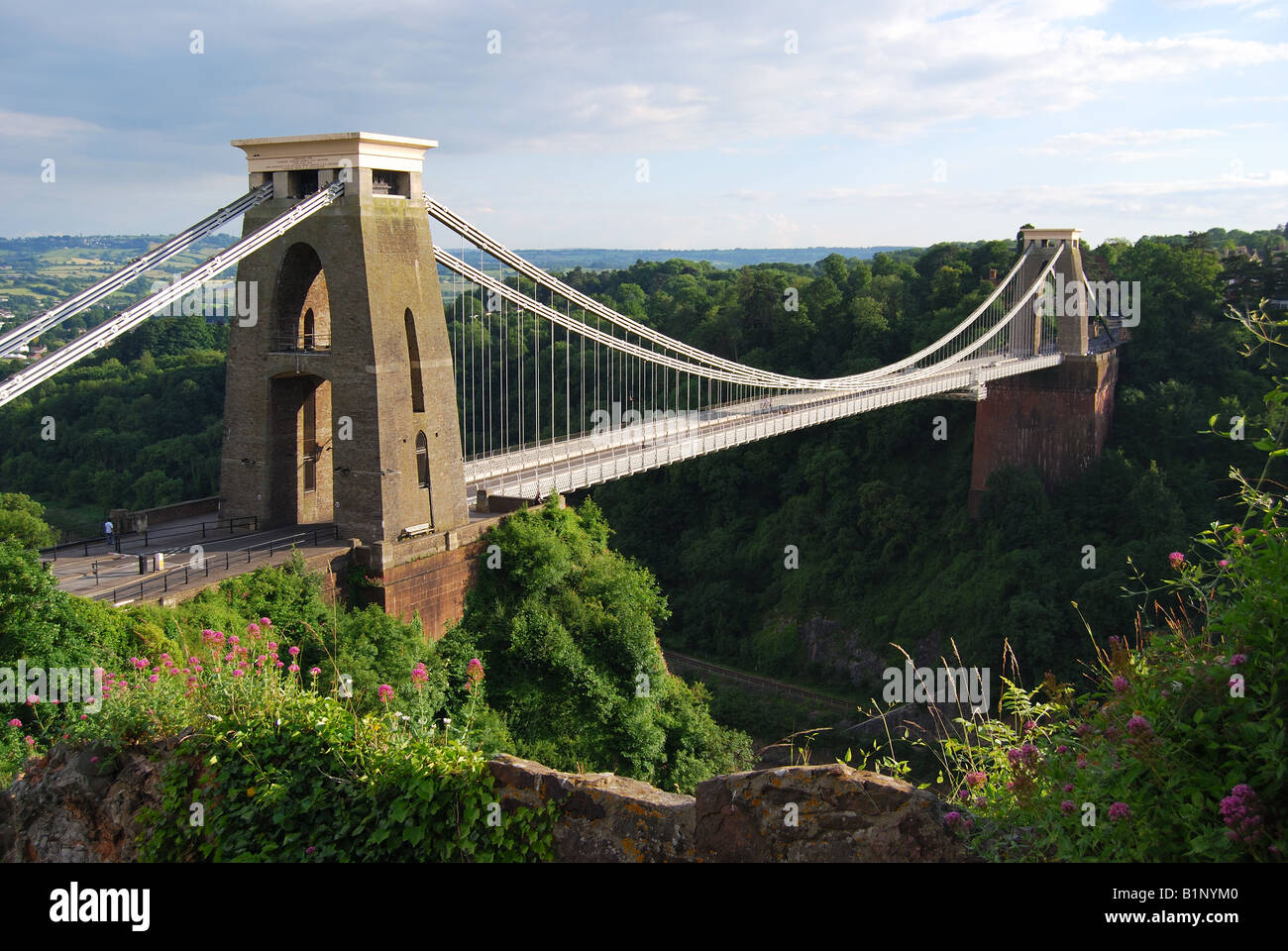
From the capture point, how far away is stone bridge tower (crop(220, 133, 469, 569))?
16281 mm

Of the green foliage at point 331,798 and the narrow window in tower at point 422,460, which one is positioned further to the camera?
the narrow window in tower at point 422,460

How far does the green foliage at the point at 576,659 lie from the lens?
1614 cm

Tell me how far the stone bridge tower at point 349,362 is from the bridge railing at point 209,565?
23.2 inches

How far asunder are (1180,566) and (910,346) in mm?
43571

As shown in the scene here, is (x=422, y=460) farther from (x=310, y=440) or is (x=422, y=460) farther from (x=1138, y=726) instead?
(x=1138, y=726)

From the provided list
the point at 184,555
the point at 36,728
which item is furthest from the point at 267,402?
the point at 36,728

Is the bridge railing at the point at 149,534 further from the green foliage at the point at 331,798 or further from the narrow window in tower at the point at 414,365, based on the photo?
the green foliage at the point at 331,798

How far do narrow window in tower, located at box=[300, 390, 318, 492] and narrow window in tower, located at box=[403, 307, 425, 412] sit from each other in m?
2.02

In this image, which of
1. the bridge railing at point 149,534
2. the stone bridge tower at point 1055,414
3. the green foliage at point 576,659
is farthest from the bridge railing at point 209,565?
the stone bridge tower at point 1055,414

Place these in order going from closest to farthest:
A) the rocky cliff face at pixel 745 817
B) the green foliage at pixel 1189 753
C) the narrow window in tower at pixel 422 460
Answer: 1. the green foliage at pixel 1189 753
2. the rocky cliff face at pixel 745 817
3. the narrow window in tower at pixel 422 460

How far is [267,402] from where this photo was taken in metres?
17.4

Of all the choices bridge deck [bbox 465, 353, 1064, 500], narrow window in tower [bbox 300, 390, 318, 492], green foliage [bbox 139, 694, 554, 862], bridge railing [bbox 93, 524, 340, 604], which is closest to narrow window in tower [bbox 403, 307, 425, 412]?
narrow window in tower [bbox 300, 390, 318, 492]

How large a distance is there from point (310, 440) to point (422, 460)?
2268mm
